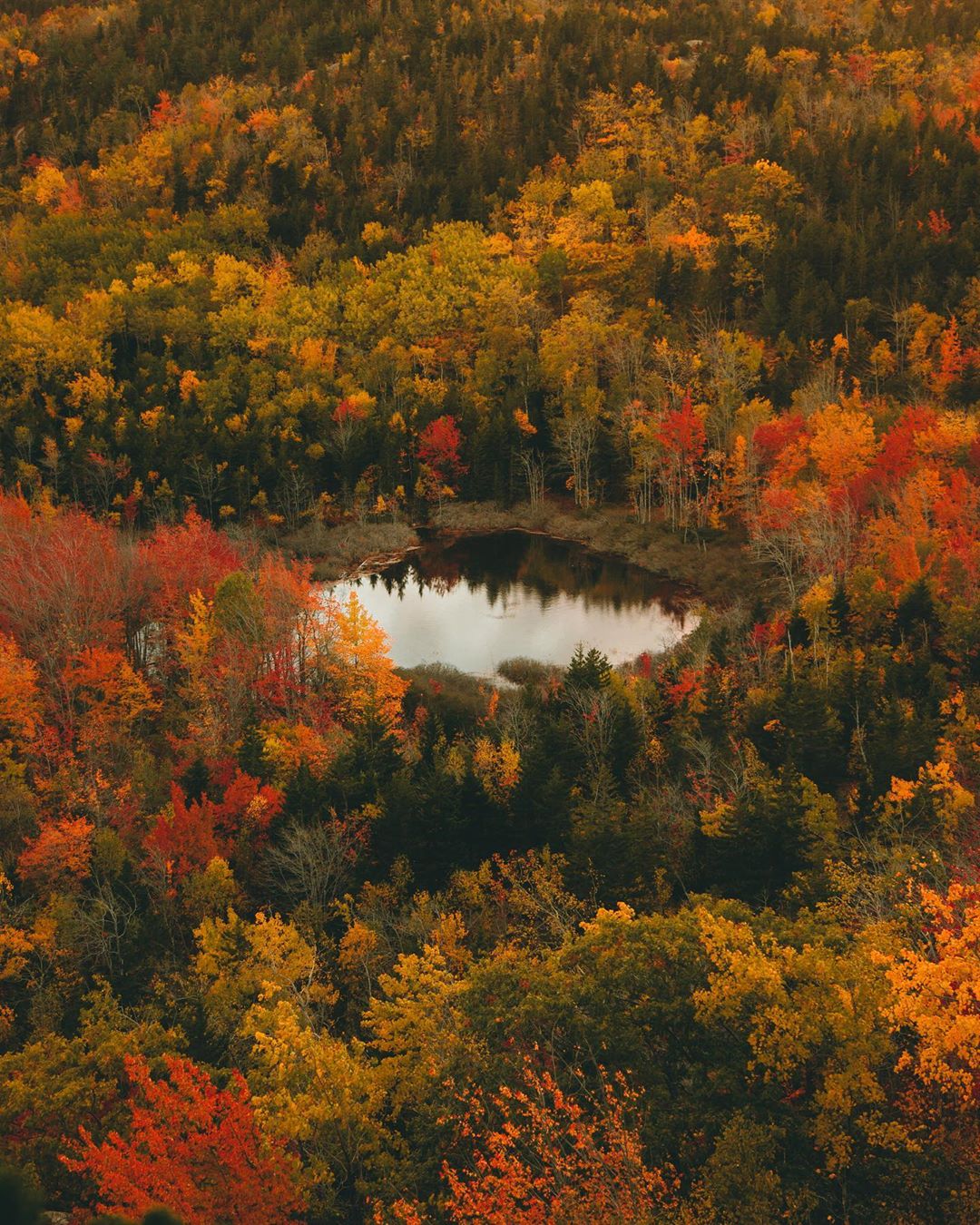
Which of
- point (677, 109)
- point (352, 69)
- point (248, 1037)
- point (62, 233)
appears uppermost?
point (352, 69)

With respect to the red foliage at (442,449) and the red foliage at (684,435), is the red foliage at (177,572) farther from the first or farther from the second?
the red foliage at (684,435)

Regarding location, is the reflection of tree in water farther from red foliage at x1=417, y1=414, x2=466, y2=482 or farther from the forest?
red foliage at x1=417, y1=414, x2=466, y2=482

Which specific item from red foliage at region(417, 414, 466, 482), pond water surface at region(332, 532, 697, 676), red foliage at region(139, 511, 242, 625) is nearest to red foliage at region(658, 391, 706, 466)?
pond water surface at region(332, 532, 697, 676)

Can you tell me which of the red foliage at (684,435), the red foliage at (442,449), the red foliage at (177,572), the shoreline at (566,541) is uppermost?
the red foliage at (684,435)

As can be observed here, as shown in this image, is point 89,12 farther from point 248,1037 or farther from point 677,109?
point 248,1037

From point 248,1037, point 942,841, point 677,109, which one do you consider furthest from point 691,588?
point 677,109

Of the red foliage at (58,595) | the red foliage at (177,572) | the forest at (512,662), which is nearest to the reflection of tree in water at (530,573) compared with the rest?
the forest at (512,662)
